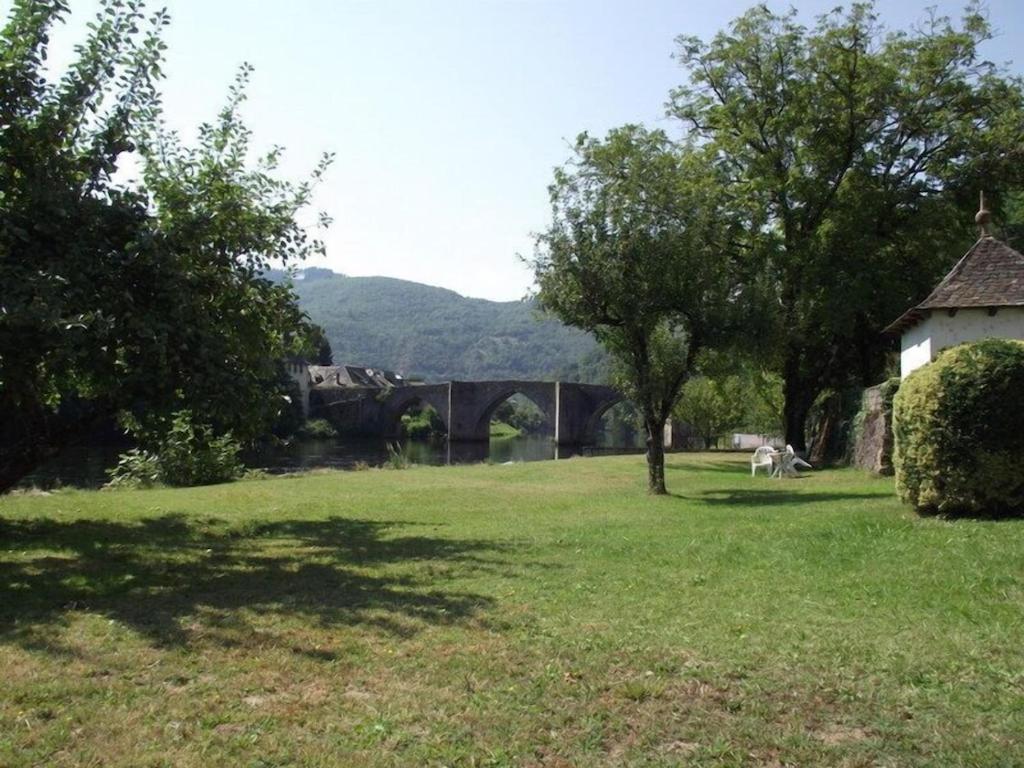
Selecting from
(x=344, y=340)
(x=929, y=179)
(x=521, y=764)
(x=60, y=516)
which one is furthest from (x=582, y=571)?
(x=344, y=340)

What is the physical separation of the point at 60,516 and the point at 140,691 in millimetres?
8891

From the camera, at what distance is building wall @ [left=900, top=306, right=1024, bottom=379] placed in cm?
1524

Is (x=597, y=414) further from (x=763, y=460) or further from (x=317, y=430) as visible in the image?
(x=763, y=460)

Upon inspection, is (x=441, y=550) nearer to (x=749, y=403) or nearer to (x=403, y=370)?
(x=749, y=403)

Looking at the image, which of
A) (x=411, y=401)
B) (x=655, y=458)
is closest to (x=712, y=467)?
(x=655, y=458)

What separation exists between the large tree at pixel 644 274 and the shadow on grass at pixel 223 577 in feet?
24.0

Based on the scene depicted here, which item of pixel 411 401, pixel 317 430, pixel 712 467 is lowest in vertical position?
pixel 317 430

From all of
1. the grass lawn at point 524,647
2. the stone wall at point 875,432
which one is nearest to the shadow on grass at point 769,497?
the stone wall at point 875,432

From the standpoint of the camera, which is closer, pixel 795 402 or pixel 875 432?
pixel 875 432

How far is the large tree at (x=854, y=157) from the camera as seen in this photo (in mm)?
23328

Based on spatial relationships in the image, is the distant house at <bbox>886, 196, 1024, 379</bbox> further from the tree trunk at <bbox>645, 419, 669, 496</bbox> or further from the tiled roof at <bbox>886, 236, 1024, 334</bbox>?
the tree trunk at <bbox>645, 419, 669, 496</bbox>

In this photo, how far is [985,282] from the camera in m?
15.6

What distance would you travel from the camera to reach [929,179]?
24.7 metres

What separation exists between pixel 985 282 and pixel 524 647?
13.9 meters
